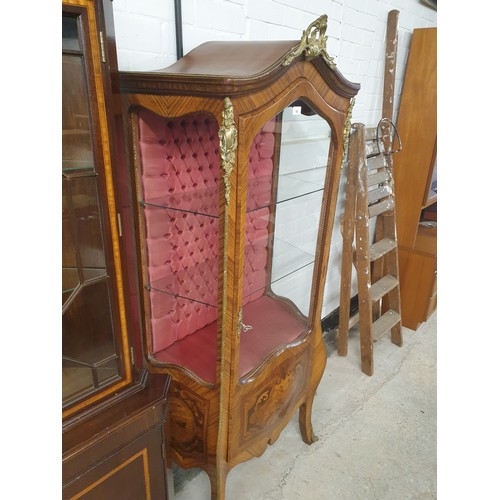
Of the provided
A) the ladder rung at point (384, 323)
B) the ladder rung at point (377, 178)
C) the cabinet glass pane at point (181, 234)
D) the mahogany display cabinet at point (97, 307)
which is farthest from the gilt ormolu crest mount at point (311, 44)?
the ladder rung at point (384, 323)

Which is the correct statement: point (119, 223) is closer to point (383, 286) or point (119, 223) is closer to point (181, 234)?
point (181, 234)

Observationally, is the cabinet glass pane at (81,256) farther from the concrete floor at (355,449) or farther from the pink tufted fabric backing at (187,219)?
the concrete floor at (355,449)

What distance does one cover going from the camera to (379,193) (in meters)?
2.14

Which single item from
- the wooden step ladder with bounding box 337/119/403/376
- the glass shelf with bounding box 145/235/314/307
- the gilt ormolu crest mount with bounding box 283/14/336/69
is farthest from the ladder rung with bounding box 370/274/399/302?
the gilt ormolu crest mount with bounding box 283/14/336/69

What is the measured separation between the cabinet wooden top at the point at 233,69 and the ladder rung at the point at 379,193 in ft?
3.40

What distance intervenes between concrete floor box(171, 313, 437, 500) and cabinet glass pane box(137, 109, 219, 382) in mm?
621

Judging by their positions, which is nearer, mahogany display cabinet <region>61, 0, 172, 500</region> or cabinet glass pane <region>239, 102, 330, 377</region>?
mahogany display cabinet <region>61, 0, 172, 500</region>

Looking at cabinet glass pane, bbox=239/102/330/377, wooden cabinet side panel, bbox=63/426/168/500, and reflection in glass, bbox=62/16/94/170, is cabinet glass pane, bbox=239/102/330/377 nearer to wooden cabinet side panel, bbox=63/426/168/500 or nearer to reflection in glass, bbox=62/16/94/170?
wooden cabinet side panel, bbox=63/426/168/500

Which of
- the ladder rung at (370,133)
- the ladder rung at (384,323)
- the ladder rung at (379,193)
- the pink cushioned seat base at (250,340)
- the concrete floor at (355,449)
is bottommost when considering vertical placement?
the concrete floor at (355,449)

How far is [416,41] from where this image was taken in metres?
2.15

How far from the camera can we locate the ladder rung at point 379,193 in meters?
2.07

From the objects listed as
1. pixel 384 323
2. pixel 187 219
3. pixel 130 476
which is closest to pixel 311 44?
pixel 187 219

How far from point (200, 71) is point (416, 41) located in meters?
1.74

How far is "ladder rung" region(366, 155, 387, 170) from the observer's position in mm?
Answer: 2034
